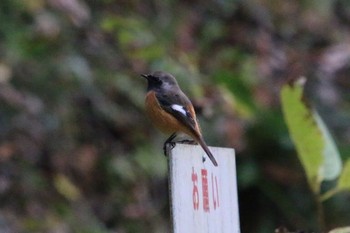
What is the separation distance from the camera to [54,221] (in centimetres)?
600

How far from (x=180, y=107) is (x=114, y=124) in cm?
380

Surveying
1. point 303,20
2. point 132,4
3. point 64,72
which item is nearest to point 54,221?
point 64,72

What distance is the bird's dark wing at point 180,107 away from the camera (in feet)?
10.1

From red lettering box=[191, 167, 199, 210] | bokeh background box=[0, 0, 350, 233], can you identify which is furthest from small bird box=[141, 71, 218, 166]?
bokeh background box=[0, 0, 350, 233]

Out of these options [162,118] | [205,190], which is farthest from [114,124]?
[205,190]

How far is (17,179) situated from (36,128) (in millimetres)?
367

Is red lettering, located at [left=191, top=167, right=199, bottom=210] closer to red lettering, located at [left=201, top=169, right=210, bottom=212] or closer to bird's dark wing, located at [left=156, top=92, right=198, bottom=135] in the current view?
red lettering, located at [left=201, top=169, right=210, bottom=212]

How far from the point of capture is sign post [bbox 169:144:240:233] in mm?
2211

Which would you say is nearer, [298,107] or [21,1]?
[298,107]

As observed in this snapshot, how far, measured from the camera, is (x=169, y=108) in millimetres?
3258

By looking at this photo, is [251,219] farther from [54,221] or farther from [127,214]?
[54,221]

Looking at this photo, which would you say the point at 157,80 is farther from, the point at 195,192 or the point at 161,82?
the point at 195,192

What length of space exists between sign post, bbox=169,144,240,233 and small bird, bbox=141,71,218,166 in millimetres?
536

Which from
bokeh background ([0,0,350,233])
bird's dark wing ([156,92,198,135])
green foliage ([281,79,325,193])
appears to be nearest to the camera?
green foliage ([281,79,325,193])
